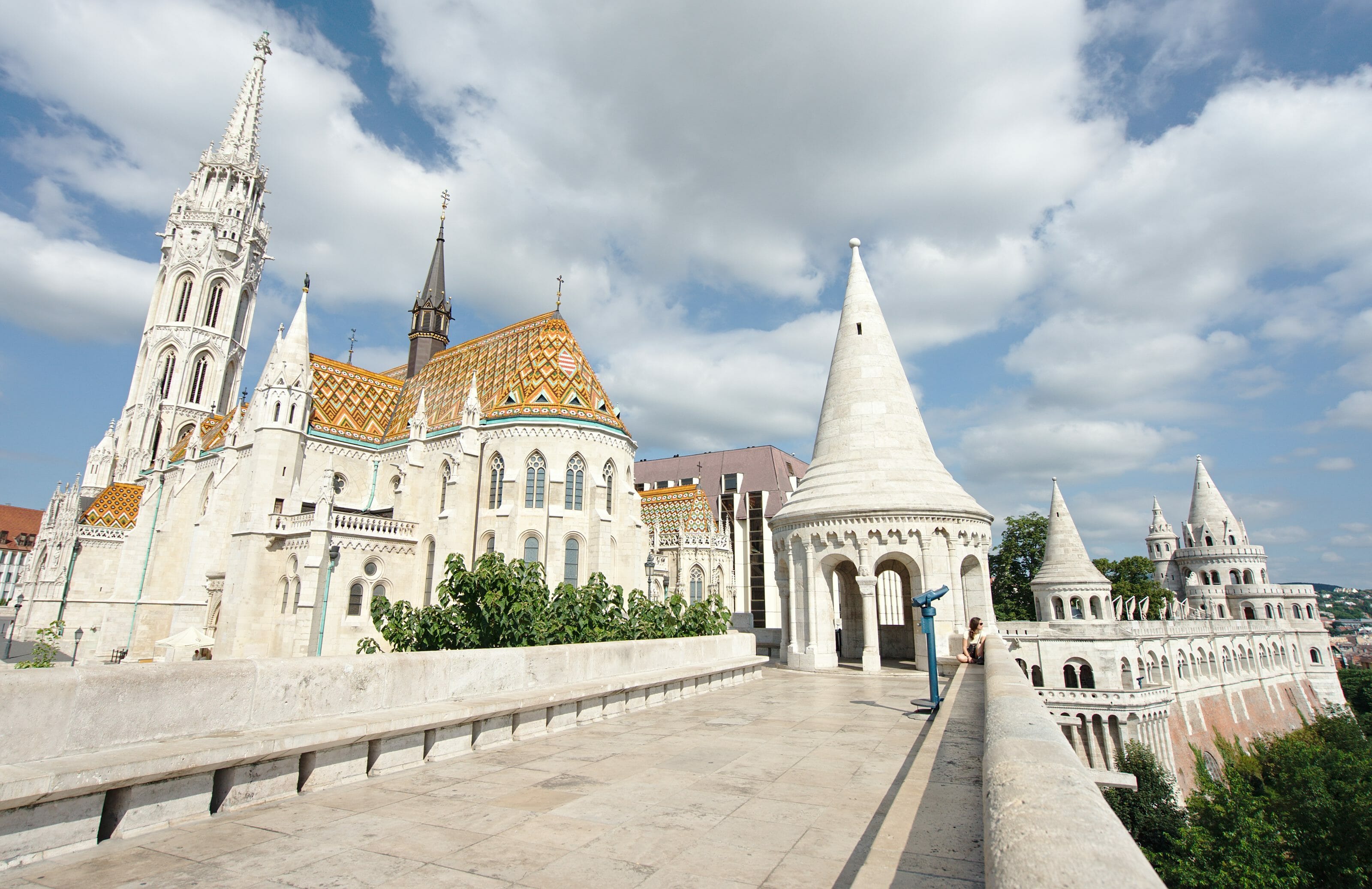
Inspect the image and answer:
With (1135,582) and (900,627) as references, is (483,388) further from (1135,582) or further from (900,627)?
(1135,582)

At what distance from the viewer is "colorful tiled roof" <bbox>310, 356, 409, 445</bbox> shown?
1239 inches

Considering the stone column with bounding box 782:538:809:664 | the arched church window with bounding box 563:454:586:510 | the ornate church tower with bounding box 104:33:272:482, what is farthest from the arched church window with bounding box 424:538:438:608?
the ornate church tower with bounding box 104:33:272:482

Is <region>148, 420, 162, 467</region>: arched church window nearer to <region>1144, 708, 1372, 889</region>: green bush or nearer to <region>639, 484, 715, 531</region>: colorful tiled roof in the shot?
<region>639, 484, 715, 531</region>: colorful tiled roof

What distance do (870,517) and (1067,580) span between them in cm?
2631

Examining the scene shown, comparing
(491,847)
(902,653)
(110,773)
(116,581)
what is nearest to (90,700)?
(110,773)

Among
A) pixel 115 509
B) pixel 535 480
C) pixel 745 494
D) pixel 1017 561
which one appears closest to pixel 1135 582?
pixel 1017 561

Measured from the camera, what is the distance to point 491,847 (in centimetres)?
366

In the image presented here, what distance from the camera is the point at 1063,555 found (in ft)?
Result: 125

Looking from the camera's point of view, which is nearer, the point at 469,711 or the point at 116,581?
the point at 469,711

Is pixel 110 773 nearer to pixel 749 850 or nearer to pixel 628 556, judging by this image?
pixel 749 850

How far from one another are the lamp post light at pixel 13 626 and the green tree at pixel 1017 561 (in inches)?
2385

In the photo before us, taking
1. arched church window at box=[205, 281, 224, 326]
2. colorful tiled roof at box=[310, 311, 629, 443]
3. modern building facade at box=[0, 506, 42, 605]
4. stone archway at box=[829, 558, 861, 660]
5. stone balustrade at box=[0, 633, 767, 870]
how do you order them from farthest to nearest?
modern building facade at box=[0, 506, 42, 605] < arched church window at box=[205, 281, 224, 326] < colorful tiled roof at box=[310, 311, 629, 443] < stone archway at box=[829, 558, 861, 660] < stone balustrade at box=[0, 633, 767, 870]

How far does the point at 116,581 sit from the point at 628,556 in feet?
90.9

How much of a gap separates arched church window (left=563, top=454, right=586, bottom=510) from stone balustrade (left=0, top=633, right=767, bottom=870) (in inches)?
823
